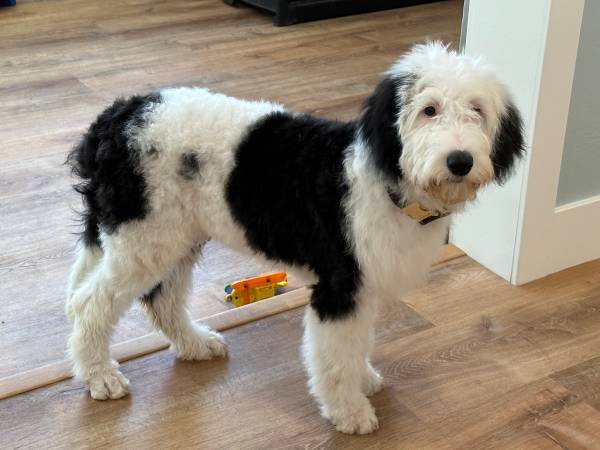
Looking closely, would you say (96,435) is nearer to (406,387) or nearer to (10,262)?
(406,387)

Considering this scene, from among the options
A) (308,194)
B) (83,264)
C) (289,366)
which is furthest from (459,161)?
(83,264)

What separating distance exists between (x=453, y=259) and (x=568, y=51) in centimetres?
72

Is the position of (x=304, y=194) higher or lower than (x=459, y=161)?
lower

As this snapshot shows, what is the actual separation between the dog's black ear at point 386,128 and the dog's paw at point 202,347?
758mm

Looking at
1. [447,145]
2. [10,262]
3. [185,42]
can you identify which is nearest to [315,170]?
[447,145]

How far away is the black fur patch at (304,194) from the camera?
1.65 meters

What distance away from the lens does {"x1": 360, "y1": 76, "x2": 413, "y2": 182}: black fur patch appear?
4.91 ft

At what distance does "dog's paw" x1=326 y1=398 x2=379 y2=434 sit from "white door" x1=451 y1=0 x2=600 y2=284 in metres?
0.80

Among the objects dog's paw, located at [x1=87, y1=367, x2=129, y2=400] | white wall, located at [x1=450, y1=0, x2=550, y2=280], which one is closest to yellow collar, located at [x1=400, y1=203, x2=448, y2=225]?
white wall, located at [x1=450, y1=0, x2=550, y2=280]

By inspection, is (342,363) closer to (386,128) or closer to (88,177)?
(386,128)

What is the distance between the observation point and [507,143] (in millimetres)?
1546

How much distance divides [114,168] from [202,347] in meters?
0.55

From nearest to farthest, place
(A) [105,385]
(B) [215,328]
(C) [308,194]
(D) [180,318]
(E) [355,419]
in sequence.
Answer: (C) [308,194] → (E) [355,419] → (A) [105,385] → (D) [180,318] → (B) [215,328]

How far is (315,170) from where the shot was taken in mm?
1649
